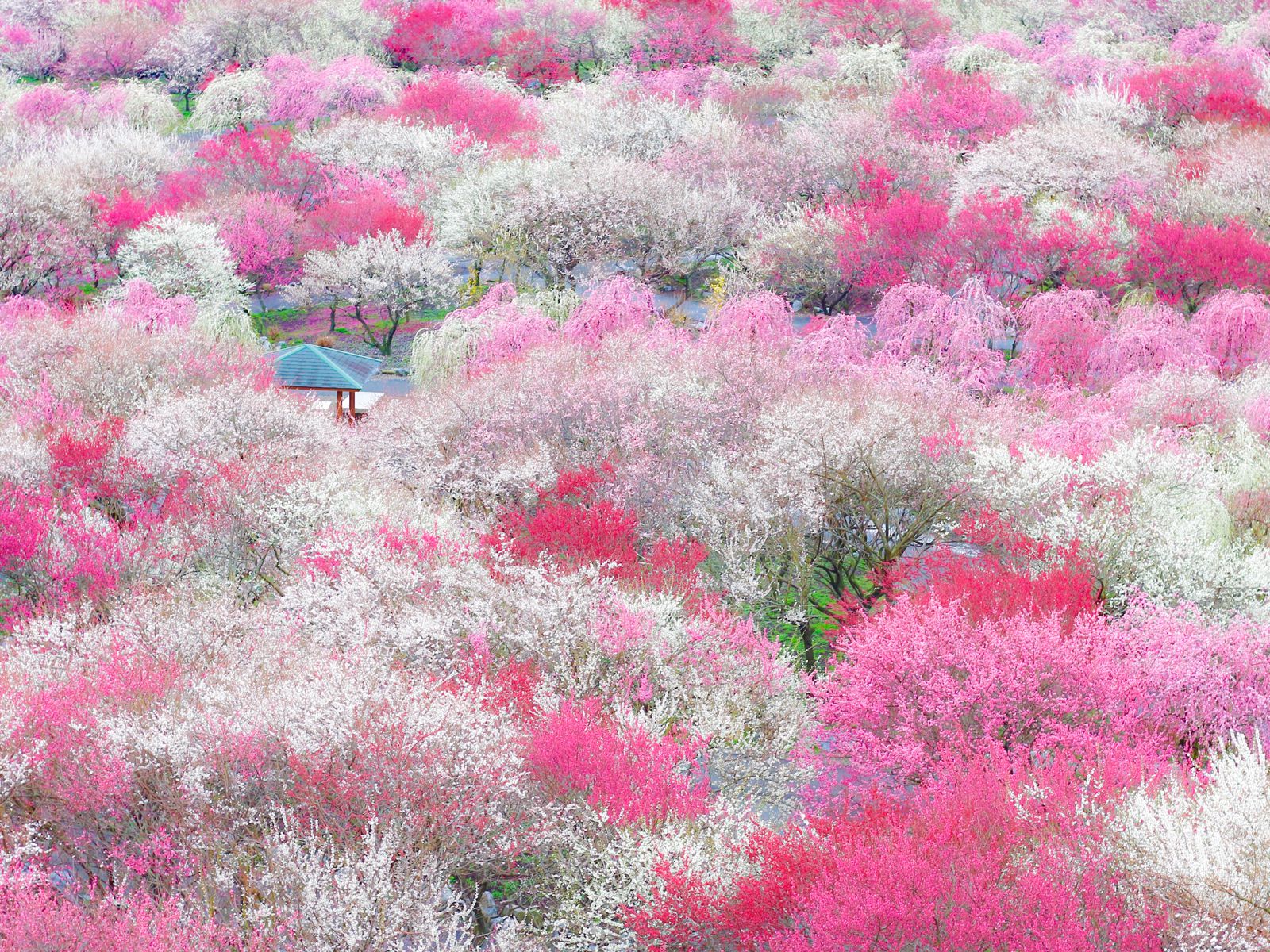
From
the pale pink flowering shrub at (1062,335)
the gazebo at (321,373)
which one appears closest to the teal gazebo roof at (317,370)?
the gazebo at (321,373)

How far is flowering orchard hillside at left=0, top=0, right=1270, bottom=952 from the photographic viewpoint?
1408cm

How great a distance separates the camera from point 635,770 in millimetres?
16125

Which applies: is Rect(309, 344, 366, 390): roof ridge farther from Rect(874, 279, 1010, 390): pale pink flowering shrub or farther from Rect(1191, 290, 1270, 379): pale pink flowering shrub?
Rect(1191, 290, 1270, 379): pale pink flowering shrub

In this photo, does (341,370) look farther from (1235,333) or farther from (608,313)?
(1235,333)

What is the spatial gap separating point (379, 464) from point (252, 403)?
3269 millimetres

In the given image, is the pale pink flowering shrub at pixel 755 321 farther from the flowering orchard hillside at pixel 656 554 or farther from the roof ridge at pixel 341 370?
the roof ridge at pixel 341 370

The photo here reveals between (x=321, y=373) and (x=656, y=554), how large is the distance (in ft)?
56.5

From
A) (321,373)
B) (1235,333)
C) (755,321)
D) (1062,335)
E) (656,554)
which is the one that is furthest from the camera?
(321,373)

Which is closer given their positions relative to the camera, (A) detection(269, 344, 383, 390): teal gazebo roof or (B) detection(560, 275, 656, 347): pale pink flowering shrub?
(B) detection(560, 275, 656, 347): pale pink flowering shrub

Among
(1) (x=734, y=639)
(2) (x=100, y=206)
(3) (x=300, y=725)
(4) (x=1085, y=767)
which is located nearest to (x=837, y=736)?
(1) (x=734, y=639)

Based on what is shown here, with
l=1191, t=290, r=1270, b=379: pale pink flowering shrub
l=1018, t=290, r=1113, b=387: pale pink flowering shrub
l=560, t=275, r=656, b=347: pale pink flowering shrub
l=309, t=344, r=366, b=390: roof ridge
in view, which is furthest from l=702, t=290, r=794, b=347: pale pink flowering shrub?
l=1191, t=290, r=1270, b=379: pale pink flowering shrub

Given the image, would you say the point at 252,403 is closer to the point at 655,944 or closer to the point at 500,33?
the point at 655,944

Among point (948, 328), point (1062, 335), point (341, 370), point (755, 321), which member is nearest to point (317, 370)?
point (341, 370)

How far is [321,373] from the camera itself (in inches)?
1454
